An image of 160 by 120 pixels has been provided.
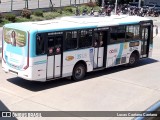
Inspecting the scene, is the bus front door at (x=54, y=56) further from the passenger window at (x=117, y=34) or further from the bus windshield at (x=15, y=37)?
the passenger window at (x=117, y=34)

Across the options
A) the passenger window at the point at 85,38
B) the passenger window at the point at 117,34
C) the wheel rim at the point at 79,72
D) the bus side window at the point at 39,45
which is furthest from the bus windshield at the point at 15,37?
the passenger window at the point at 117,34

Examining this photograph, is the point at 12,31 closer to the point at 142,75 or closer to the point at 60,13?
the point at 142,75

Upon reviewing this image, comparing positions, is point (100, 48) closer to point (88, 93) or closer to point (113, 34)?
point (113, 34)

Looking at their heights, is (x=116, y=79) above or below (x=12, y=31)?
below

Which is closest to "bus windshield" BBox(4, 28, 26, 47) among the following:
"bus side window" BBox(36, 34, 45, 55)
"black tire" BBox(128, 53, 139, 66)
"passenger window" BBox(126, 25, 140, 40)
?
"bus side window" BBox(36, 34, 45, 55)

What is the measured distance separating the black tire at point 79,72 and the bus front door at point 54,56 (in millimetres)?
942

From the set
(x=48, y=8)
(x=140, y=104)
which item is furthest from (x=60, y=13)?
(x=140, y=104)

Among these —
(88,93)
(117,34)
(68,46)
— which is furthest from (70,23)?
(88,93)

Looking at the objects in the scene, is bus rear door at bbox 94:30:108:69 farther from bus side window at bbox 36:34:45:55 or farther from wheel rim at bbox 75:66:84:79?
bus side window at bbox 36:34:45:55

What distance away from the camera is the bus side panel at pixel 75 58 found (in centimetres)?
1334

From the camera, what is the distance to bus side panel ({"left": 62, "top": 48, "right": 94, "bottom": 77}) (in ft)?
43.8

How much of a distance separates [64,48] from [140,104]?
144 inches

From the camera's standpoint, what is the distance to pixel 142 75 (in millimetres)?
15672

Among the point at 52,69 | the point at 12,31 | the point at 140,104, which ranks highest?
the point at 12,31
